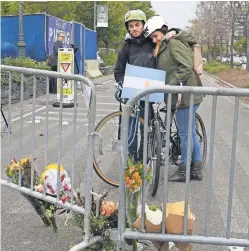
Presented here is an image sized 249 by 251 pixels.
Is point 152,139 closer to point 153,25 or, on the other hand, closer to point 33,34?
point 153,25

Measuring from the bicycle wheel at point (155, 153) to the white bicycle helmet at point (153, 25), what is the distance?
3.15ft

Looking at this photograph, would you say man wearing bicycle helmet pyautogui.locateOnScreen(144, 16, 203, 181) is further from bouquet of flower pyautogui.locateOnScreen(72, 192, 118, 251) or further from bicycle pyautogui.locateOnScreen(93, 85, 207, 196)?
bouquet of flower pyautogui.locateOnScreen(72, 192, 118, 251)

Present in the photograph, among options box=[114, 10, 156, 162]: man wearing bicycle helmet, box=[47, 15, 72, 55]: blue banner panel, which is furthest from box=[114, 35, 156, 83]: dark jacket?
box=[47, 15, 72, 55]: blue banner panel

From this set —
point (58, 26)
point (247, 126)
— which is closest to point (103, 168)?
point (247, 126)

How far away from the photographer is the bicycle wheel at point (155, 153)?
4.66 m

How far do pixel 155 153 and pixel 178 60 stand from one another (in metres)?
1.01

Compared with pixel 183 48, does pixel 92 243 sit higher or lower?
lower

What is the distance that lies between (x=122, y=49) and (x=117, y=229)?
2.49 m

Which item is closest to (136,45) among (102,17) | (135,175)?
(135,175)

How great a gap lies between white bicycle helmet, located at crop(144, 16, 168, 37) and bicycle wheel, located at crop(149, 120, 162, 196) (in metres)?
0.96

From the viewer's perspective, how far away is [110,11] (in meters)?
36.9

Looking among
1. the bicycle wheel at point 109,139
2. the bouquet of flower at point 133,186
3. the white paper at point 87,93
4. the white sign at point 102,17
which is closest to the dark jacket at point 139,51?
the bicycle wheel at point 109,139

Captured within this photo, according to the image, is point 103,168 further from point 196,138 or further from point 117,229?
point 117,229

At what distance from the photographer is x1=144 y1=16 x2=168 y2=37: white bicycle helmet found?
481 centimetres
